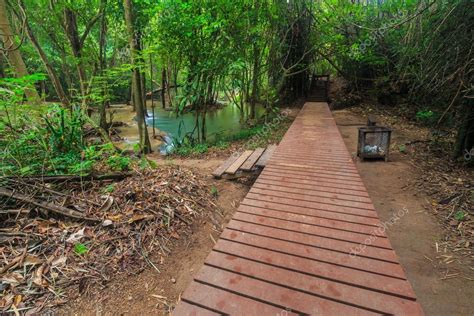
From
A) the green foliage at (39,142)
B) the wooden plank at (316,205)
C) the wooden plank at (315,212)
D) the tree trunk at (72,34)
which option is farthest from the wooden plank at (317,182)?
the tree trunk at (72,34)

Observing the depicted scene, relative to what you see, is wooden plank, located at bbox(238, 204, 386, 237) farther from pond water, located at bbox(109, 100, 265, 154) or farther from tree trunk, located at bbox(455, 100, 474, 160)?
pond water, located at bbox(109, 100, 265, 154)

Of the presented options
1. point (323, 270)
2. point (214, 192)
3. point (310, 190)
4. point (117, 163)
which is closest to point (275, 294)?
point (323, 270)

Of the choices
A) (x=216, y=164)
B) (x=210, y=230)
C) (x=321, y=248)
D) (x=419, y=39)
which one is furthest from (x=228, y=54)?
(x=321, y=248)

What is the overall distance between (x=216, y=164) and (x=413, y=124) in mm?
7087

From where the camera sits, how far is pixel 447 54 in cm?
386

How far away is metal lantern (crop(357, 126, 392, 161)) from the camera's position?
516cm

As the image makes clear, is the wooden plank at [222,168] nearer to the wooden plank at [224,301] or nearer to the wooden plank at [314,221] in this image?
the wooden plank at [314,221]

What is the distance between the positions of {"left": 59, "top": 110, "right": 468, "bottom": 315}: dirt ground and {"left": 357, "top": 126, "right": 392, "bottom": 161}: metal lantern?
1.30 m

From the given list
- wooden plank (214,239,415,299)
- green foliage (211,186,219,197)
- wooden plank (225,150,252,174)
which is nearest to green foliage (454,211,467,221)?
wooden plank (214,239,415,299)

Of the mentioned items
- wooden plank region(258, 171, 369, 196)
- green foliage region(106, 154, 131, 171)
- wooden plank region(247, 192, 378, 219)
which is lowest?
wooden plank region(247, 192, 378, 219)

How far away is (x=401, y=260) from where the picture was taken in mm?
2703

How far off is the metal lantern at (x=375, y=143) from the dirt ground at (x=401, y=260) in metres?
1.30

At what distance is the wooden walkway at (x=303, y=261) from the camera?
131 centimetres

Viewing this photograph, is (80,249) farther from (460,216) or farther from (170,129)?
(170,129)
